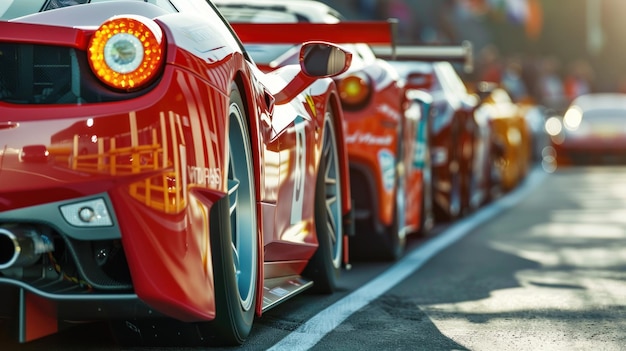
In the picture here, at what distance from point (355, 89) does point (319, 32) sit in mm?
1191

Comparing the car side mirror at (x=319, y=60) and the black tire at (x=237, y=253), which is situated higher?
the car side mirror at (x=319, y=60)

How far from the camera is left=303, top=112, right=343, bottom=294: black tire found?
687 cm

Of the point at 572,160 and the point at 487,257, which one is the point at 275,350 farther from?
the point at 572,160

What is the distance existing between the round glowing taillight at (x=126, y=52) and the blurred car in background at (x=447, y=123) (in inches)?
225

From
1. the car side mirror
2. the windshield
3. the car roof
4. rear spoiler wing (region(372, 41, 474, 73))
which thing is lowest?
the car side mirror

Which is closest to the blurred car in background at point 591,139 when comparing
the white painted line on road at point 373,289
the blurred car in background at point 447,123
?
the white painted line on road at point 373,289

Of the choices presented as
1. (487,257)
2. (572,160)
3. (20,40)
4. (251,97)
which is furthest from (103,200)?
(572,160)

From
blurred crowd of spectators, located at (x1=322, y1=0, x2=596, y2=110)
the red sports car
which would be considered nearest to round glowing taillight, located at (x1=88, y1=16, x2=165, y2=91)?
the red sports car

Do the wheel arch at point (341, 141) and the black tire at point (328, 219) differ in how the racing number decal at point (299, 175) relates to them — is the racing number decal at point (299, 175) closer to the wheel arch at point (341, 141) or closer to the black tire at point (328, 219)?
the black tire at point (328, 219)

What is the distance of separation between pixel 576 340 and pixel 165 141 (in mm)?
2013

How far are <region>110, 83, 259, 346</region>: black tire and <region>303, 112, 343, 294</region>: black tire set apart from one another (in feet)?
4.85

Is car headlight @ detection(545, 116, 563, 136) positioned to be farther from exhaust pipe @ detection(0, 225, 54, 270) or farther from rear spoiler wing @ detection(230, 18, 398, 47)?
exhaust pipe @ detection(0, 225, 54, 270)

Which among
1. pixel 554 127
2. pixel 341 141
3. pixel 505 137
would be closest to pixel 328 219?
pixel 341 141

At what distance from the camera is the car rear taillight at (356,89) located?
28.8 ft
